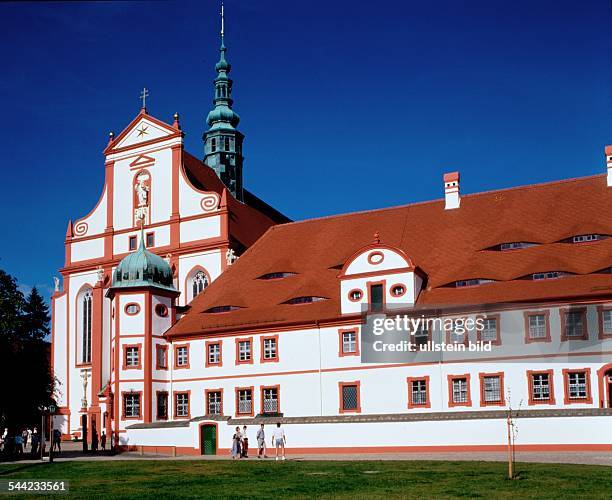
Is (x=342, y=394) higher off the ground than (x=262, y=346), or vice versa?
(x=262, y=346)

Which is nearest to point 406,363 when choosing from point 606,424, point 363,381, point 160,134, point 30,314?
point 363,381

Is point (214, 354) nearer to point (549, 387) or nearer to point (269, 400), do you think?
point (269, 400)

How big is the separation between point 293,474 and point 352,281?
19.7m

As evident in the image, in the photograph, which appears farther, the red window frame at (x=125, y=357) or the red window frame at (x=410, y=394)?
the red window frame at (x=125, y=357)

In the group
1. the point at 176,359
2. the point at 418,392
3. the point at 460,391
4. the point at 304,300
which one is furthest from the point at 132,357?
the point at 460,391

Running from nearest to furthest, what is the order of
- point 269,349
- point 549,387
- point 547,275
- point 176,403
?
point 549,387 → point 547,275 → point 269,349 → point 176,403

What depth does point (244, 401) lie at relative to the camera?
47625 mm

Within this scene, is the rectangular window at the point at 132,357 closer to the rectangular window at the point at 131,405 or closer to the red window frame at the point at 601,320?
the rectangular window at the point at 131,405

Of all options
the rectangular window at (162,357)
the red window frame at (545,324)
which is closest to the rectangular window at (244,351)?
the rectangular window at (162,357)

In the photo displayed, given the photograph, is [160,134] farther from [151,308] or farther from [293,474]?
[293,474]

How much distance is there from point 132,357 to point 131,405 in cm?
259

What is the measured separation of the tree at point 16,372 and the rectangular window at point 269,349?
10.9m

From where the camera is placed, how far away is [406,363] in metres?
43.7

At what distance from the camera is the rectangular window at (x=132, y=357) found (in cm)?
4988
